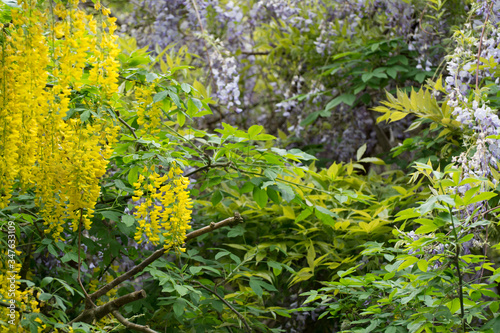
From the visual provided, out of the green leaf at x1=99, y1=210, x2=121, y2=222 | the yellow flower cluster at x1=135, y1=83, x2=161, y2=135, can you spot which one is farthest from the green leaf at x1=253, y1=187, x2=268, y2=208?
the green leaf at x1=99, y1=210, x2=121, y2=222

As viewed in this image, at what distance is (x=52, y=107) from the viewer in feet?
4.67

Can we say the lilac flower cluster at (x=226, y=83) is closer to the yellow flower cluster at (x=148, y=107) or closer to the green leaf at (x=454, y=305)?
the yellow flower cluster at (x=148, y=107)

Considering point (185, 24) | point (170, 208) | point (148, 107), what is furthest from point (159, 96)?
point (185, 24)

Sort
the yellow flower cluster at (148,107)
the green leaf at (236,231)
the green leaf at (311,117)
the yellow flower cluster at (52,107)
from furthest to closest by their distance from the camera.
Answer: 1. the green leaf at (311,117)
2. the green leaf at (236,231)
3. the yellow flower cluster at (148,107)
4. the yellow flower cluster at (52,107)

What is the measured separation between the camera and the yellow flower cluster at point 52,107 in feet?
4.48

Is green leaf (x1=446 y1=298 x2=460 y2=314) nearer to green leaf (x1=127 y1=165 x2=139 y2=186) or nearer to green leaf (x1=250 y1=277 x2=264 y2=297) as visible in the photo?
green leaf (x1=250 y1=277 x2=264 y2=297)

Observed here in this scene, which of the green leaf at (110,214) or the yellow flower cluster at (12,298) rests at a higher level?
the green leaf at (110,214)

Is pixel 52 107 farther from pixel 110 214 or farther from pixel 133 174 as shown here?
pixel 110 214

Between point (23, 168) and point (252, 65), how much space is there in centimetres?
306

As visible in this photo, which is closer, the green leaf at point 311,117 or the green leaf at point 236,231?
the green leaf at point 236,231

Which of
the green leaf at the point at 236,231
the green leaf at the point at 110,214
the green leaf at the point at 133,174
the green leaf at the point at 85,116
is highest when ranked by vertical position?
the green leaf at the point at 85,116

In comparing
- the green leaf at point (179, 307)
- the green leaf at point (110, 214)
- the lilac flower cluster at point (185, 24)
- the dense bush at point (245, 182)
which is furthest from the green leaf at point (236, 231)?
the lilac flower cluster at point (185, 24)

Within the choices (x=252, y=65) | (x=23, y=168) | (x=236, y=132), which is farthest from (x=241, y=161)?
(x=252, y=65)

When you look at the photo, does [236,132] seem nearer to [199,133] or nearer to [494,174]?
[199,133]
